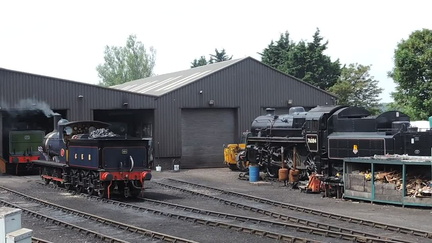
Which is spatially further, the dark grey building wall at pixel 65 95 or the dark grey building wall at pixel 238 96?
the dark grey building wall at pixel 238 96

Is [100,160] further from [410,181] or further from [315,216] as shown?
[410,181]

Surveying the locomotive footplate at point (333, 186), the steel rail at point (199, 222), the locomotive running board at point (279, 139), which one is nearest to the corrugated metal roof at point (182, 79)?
the locomotive running board at point (279, 139)

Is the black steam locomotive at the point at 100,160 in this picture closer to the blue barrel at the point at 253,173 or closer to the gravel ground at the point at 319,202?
the gravel ground at the point at 319,202

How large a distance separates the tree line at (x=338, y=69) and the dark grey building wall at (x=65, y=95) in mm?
18447

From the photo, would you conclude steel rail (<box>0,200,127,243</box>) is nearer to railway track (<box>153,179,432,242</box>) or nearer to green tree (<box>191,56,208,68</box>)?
railway track (<box>153,179,432,242</box>)

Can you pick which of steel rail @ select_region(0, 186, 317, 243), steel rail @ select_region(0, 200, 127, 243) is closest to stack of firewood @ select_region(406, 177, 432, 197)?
steel rail @ select_region(0, 186, 317, 243)

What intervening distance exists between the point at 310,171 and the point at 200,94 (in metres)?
11.7

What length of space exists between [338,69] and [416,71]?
16.5 meters

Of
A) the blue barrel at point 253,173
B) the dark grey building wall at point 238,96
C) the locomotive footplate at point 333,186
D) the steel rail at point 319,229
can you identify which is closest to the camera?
the steel rail at point 319,229

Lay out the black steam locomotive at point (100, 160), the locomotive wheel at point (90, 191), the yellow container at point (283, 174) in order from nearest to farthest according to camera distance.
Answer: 1. the black steam locomotive at point (100, 160)
2. the locomotive wheel at point (90, 191)
3. the yellow container at point (283, 174)

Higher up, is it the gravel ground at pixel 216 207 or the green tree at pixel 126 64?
the green tree at pixel 126 64

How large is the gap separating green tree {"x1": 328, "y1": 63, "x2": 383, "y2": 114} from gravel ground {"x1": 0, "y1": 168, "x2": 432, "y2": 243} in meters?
27.5

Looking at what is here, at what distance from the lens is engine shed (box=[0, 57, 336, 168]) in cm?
2938

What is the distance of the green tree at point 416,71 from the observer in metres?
37.4
